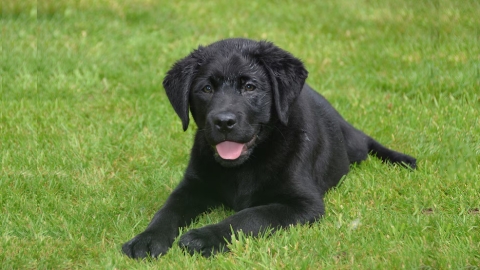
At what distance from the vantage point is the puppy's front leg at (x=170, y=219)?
3.57 metres

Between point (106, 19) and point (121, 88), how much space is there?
2449mm

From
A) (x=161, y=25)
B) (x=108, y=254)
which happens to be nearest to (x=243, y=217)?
(x=108, y=254)

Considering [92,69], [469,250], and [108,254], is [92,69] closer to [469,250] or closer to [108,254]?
[108,254]

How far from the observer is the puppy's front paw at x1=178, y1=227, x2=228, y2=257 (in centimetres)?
351

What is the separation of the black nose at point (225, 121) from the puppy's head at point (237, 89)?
0.8 inches

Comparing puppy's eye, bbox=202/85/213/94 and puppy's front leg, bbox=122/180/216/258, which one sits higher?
puppy's eye, bbox=202/85/213/94

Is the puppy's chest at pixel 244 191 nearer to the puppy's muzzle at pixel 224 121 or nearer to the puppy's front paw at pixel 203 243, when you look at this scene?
the puppy's muzzle at pixel 224 121

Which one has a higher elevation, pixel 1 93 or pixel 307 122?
pixel 307 122

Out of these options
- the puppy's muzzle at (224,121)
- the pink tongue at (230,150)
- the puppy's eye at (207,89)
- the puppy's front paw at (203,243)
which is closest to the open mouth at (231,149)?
the pink tongue at (230,150)

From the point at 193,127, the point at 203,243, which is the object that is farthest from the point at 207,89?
the point at 193,127

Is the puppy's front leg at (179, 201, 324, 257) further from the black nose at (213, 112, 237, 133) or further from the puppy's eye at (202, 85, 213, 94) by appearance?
the puppy's eye at (202, 85, 213, 94)

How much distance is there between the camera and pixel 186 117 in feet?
13.7

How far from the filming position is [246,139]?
3973mm

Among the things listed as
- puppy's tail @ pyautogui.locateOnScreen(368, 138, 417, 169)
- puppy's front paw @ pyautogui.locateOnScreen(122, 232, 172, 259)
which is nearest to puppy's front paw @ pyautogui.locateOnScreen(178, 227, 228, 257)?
puppy's front paw @ pyautogui.locateOnScreen(122, 232, 172, 259)
